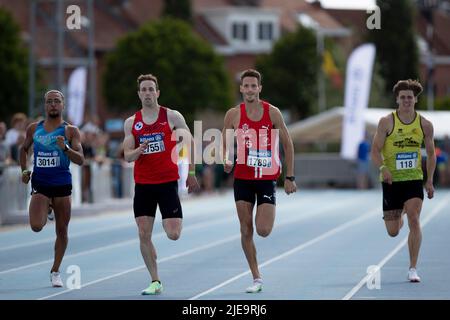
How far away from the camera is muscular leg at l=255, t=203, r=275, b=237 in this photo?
42.2 ft

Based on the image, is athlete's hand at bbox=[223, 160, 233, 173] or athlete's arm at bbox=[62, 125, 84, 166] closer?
athlete's hand at bbox=[223, 160, 233, 173]

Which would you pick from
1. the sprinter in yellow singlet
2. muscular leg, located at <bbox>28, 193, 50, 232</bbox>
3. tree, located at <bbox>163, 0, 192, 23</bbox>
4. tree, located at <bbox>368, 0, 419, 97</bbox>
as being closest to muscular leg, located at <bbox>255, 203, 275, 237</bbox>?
the sprinter in yellow singlet

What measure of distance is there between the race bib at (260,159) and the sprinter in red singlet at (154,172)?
527mm

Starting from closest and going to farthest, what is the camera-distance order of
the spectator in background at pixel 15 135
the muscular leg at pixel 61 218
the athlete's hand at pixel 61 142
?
1. the athlete's hand at pixel 61 142
2. the muscular leg at pixel 61 218
3. the spectator in background at pixel 15 135

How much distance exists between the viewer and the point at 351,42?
91.7 meters

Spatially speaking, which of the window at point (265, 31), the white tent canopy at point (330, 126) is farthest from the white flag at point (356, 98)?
the window at point (265, 31)

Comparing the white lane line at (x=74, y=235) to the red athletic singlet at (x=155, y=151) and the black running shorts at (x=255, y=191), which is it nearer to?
the red athletic singlet at (x=155, y=151)

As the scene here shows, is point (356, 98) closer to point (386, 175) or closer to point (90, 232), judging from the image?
point (90, 232)

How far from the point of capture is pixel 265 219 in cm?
1287

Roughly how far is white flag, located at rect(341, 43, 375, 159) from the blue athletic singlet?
28846 mm

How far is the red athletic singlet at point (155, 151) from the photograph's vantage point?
41.9ft

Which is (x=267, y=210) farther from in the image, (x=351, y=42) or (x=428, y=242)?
(x=351, y=42)

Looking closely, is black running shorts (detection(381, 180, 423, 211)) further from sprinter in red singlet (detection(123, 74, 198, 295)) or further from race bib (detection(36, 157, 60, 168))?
race bib (detection(36, 157, 60, 168))
